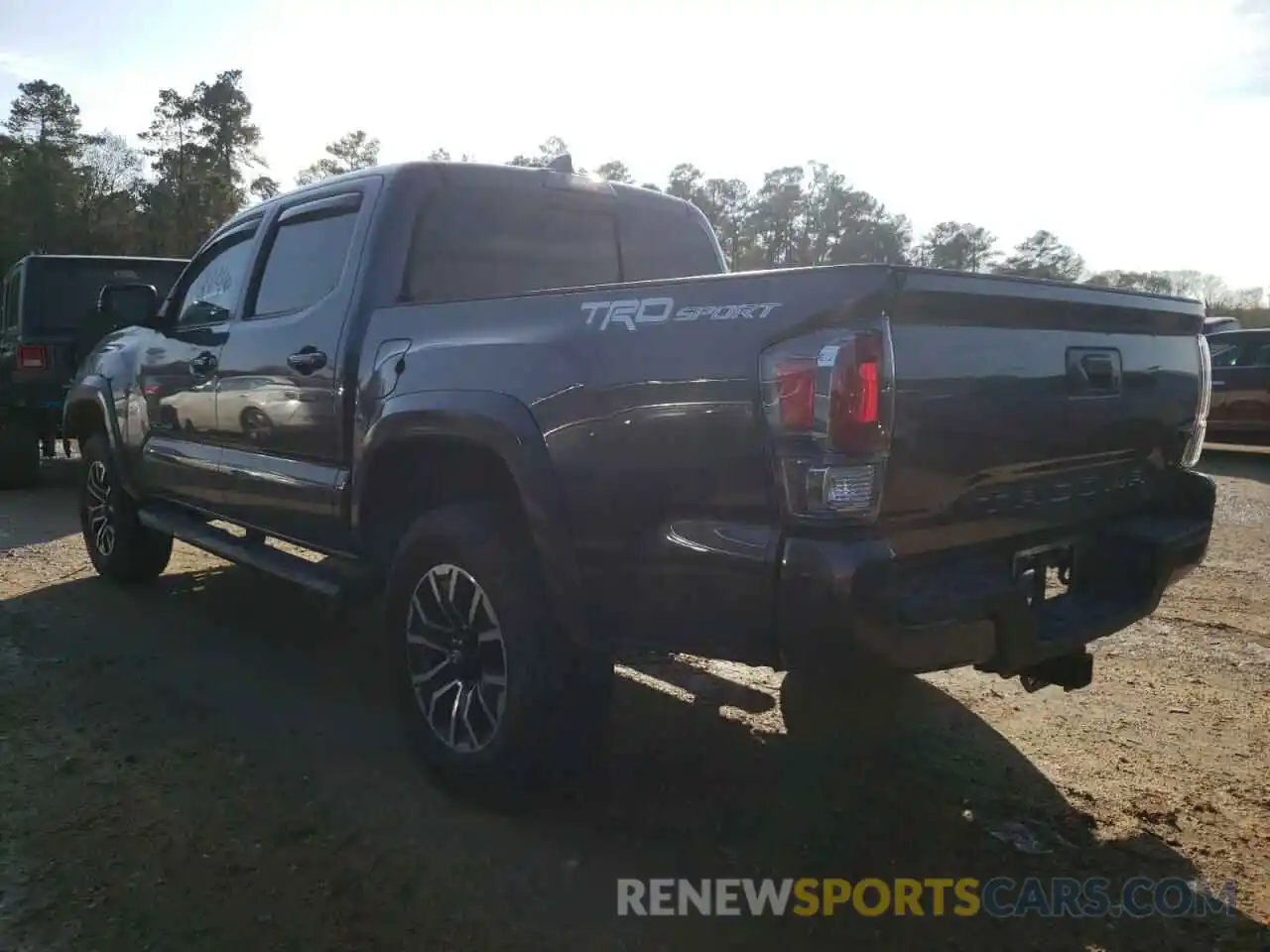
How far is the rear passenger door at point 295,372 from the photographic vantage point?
3764 mm

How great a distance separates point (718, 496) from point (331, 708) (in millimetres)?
2333

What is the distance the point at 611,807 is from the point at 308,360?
1.98 meters

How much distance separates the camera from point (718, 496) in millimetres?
2420

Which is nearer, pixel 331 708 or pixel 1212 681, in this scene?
pixel 331 708

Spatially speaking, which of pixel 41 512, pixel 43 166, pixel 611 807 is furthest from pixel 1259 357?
pixel 43 166

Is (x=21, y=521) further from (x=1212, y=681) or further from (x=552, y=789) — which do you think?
(x=1212, y=681)

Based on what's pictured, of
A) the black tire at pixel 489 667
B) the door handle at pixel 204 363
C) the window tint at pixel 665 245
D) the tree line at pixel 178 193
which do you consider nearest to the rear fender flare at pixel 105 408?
the door handle at pixel 204 363

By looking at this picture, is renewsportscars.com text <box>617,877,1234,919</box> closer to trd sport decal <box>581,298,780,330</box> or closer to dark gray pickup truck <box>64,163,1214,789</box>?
dark gray pickup truck <box>64,163,1214,789</box>

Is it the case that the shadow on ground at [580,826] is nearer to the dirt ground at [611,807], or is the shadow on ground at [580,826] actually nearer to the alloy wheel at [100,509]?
the dirt ground at [611,807]

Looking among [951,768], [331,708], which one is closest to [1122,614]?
[951,768]

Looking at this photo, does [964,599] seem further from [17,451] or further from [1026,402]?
[17,451]

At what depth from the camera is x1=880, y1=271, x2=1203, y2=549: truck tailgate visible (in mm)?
2381

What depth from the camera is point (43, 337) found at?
31.3 feet

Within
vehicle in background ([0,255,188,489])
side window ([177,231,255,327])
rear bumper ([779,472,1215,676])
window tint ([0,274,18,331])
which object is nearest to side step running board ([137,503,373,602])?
side window ([177,231,255,327])
